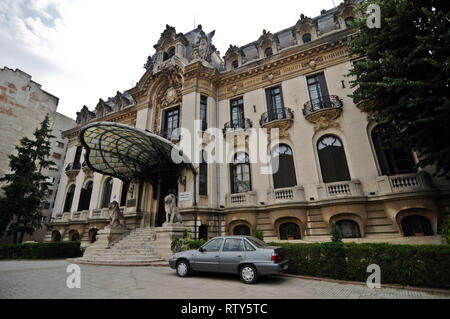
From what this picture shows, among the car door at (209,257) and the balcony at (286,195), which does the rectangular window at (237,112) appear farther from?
the car door at (209,257)

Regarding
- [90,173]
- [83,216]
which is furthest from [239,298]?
[90,173]

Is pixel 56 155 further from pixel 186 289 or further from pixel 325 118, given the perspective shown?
pixel 325 118

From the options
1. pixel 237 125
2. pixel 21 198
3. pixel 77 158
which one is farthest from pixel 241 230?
pixel 77 158

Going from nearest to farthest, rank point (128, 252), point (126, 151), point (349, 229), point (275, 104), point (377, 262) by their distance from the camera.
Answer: point (377, 262) < point (349, 229) < point (128, 252) < point (126, 151) < point (275, 104)

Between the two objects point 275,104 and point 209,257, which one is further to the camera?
point 275,104

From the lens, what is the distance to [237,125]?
17.5 metres

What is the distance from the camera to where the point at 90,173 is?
23.4 metres

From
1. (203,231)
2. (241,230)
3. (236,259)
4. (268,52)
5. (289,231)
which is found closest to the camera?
(236,259)

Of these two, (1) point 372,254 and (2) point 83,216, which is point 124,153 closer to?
(2) point 83,216

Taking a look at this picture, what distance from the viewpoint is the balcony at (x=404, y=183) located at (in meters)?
10.6

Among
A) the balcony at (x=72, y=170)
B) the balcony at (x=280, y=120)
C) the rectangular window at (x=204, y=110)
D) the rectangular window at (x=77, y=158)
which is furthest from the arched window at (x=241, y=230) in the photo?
the rectangular window at (x=77, y=158)

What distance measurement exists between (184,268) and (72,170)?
23.1 metres
